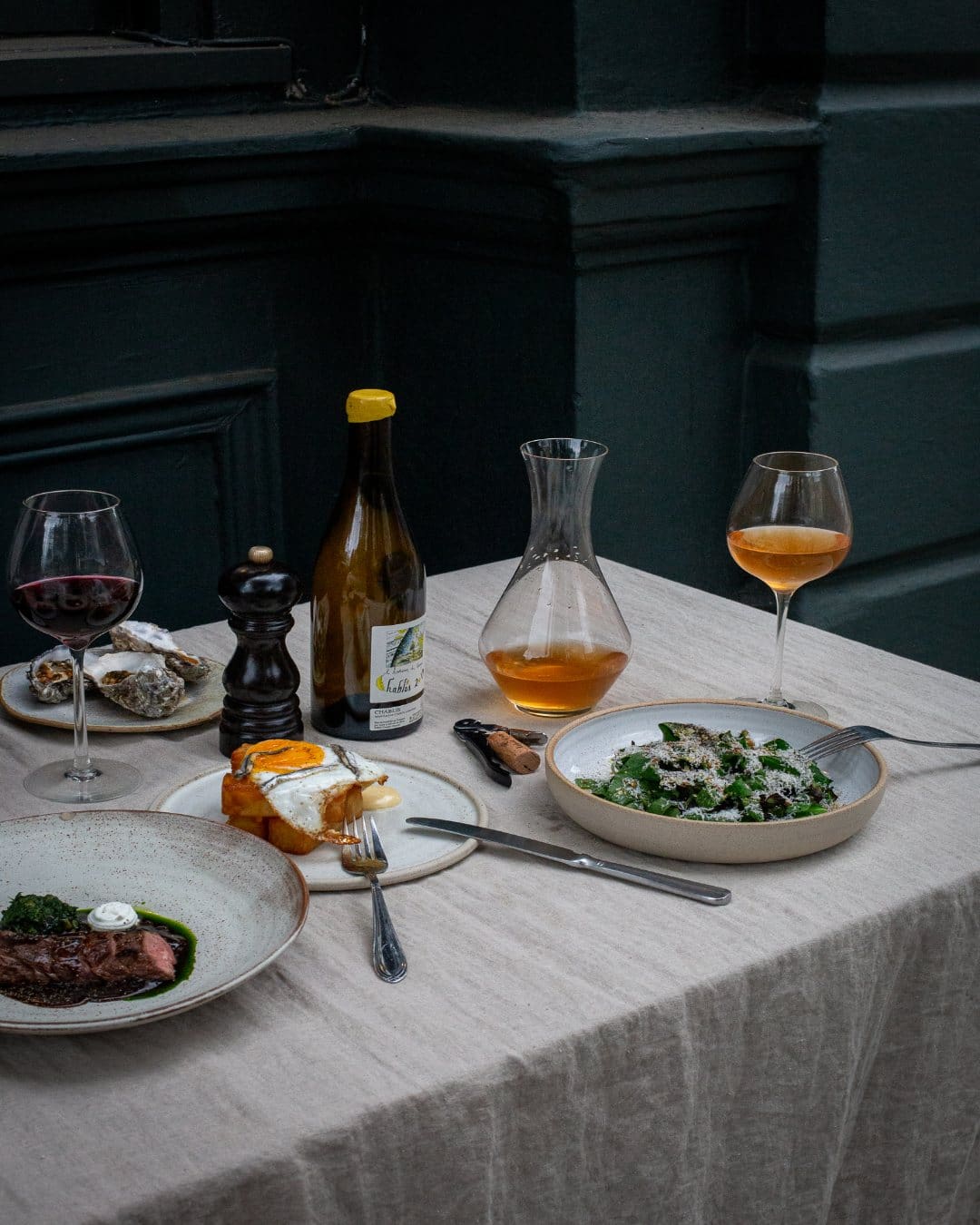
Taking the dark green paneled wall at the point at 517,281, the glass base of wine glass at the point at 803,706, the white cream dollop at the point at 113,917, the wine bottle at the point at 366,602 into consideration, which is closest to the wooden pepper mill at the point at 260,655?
the wine bottle at the point at 366,602

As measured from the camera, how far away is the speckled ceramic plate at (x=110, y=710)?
116 cm

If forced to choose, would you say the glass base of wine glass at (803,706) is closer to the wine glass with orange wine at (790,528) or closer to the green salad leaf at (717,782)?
the wine glass with orange wine at (790,528)

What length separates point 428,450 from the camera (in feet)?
7.10

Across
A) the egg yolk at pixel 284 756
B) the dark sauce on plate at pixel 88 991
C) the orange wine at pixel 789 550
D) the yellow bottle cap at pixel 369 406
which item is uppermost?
the yellow bottle cap at pixel 369 406

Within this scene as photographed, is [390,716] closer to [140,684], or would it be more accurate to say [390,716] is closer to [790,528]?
[140,684]

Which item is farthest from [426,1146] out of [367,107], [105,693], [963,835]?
[367,107]

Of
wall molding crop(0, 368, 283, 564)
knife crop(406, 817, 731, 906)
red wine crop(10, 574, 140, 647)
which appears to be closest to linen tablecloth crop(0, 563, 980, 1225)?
knife crop(406, 817, 731, 906)

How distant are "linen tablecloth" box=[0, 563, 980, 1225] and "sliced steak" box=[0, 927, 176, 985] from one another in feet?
0.13

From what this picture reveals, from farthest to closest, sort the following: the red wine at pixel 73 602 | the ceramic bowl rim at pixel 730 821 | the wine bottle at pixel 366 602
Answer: the wine bottle at pixel 366 602 < the red wine at pixel 73 602 < the ceramic bowl rim at pixel 730 821

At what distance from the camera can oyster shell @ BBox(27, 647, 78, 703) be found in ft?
3.93

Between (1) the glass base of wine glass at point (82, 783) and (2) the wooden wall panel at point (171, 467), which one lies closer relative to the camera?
(1) the glass base of wine glass at point (82, 783)

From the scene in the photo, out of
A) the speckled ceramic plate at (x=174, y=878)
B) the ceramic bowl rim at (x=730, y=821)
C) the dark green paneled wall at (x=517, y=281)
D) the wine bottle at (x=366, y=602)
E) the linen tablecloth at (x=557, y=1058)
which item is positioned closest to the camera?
the linen tablecloth at (x=557, y=1058)

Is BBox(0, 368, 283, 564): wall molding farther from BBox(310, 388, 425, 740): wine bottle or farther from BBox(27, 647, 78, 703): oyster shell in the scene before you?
BBox(310, 388, 425, 740): wine bottle

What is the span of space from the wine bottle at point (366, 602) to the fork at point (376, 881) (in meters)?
0.16
